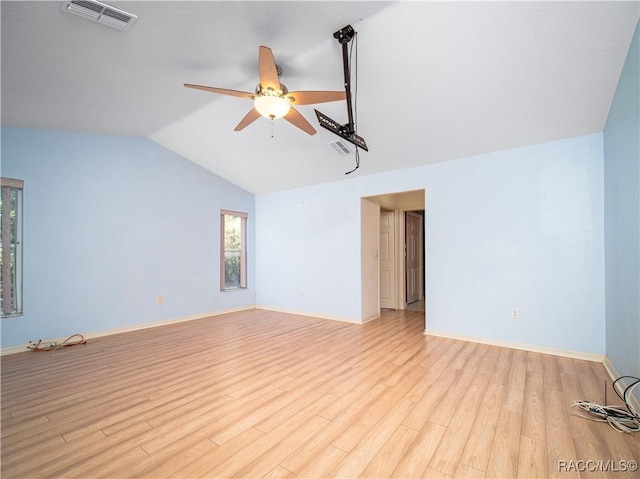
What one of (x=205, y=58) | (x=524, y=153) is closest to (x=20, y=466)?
(x=205, y=58)

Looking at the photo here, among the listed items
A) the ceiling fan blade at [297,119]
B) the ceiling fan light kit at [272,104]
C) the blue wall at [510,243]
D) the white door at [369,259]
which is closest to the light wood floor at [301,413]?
the blue wall at [510,243]

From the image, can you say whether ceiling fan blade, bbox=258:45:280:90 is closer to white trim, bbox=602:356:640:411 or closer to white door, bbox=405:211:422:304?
white trim, bbox=602:356:640:411

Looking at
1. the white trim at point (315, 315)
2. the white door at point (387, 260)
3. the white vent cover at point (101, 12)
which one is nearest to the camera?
the white vent cover at point (101, 12)

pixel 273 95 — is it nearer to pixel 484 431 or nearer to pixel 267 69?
pixel 267 69

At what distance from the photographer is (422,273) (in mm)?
7633

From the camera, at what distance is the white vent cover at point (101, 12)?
2.03 m

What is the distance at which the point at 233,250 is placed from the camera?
6.41 meters

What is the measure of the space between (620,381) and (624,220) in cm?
143

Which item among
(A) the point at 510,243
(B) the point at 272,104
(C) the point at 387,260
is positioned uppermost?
(B) the point at 272,104

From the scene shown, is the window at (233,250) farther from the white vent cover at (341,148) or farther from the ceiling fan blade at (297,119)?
the ceiling fan blade at (297,119)

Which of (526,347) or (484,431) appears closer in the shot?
(484,431)

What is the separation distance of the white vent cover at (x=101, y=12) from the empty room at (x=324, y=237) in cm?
1

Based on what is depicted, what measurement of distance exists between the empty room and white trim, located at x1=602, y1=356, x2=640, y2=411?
1.6 inches

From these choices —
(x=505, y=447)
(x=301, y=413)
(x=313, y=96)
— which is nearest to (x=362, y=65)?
(x=313, y=96)
